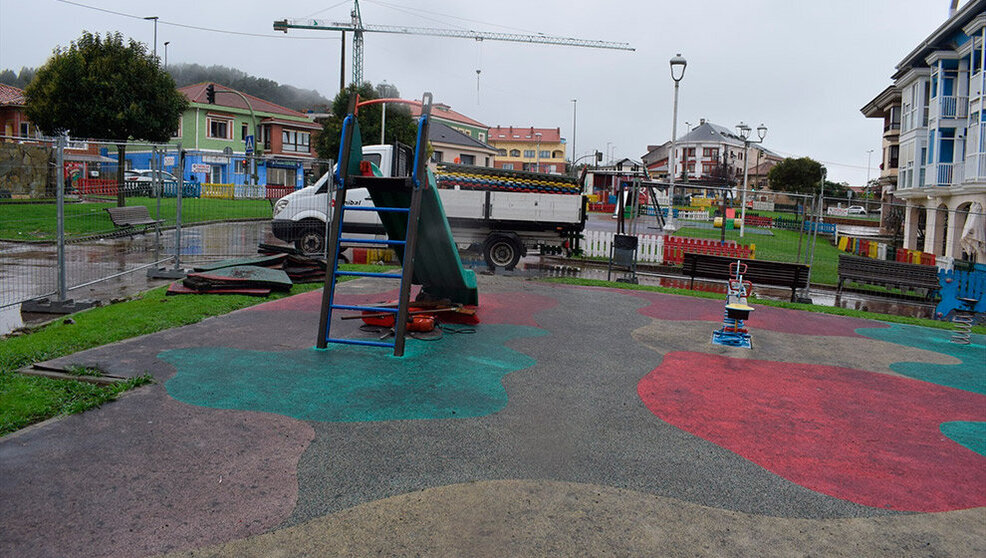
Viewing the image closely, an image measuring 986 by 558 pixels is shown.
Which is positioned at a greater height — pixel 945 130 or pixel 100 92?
pixel 945 130

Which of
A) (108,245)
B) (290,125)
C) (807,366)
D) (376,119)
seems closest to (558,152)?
(290,125)

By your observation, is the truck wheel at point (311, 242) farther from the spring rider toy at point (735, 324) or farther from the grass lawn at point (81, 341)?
the spring rider toy at point (735, 324)

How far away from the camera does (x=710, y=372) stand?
288 inches

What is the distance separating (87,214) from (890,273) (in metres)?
17.1

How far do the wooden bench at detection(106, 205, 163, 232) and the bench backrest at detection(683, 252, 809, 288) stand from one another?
1160cm

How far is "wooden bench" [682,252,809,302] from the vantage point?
1456cm

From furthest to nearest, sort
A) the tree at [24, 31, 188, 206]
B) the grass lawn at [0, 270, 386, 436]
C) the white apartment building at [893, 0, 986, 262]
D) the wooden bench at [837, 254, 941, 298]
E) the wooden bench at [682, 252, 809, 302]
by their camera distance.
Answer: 1. the white apartment building at [893, 0, 986, 262]
2. the tree at [24, 31, 188, 206]
3. the wooden bench at [837, 254, 941, 298]
4. the wooden bench at [682, 252, 809, 302]
5. the grass lawn at [0, 270, 386, 436]

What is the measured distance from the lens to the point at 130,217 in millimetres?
13633

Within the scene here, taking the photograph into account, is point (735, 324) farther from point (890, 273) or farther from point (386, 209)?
point (890, 273)

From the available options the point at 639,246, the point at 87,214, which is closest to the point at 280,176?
the point at 639,246

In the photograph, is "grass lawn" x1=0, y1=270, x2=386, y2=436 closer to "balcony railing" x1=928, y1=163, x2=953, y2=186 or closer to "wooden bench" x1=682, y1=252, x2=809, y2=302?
"wooden bench" x1=682, y1=252, x2=809, y2=302

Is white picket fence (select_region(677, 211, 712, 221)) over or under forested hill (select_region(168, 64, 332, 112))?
under

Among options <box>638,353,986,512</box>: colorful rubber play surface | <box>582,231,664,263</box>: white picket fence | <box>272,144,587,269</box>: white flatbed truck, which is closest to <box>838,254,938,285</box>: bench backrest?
<box>582,231,664,263</box>: white picket fence

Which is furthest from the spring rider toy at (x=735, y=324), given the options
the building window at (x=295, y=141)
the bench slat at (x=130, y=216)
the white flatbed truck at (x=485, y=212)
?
the building window at (x=295, y=141)
